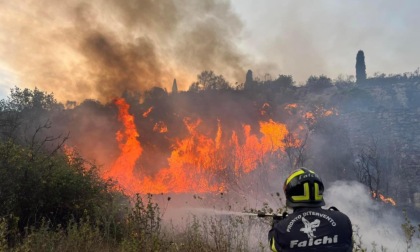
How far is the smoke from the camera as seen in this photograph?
1834 cm

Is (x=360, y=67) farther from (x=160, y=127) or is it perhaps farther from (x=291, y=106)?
(x=160, y=127)

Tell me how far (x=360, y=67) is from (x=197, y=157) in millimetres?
28849

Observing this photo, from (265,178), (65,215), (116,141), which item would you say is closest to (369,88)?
(265,178)

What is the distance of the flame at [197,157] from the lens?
2875cm

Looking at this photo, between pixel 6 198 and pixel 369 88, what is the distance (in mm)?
42965

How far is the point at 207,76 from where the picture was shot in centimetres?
5081

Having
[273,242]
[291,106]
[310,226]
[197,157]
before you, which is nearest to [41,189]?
[273,242]

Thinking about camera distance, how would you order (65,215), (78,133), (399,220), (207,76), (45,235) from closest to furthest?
(45,235) < (65,215) < (399,220) < (78,133) < (207,76)

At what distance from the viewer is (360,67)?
153 ft

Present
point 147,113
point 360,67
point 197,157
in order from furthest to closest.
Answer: point 360,67, point 147,113, point 197,157

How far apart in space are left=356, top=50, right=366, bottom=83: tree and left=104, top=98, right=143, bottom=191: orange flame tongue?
30970mm

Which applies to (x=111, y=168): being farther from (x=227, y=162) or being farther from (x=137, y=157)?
(x=227, y=162)

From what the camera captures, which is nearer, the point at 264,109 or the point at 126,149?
the point at 126,149

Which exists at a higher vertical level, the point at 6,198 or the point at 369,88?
the point at 369,88
